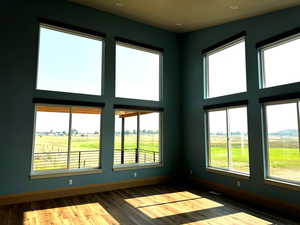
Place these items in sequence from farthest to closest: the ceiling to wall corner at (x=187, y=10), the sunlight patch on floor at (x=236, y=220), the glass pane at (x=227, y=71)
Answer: the glass pane at (x=227, y=71)
the ceiling to wall corner at (x=187, y=10)
the sunlight patch on floor at (x=236, y=220)

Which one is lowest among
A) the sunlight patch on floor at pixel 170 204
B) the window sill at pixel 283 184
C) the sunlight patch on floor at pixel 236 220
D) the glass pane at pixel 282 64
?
the sunlight patch on floor at pixel 236 220

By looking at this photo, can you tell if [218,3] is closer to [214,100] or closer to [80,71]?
[214,100]

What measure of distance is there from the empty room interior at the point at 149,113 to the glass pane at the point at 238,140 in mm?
29

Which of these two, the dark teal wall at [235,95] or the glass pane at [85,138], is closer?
the dark teal wall at [235,95]

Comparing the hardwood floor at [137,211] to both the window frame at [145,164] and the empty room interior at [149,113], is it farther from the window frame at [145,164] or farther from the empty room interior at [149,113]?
the window frame at [145,164]

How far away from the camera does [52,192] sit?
4.89m

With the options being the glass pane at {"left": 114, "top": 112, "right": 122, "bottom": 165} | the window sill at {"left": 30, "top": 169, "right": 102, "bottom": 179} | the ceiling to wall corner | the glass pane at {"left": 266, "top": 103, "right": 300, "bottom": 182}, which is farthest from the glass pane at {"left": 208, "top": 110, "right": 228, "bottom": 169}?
the window sill at {"left": 30, "top": 169, "right": 102, "bottom": 179}

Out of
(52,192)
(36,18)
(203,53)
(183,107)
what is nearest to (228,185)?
(183,107)

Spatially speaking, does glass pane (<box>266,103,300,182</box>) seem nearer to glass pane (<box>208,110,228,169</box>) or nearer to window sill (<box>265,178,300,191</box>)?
window sill (<box>265,178,300,191</box>)

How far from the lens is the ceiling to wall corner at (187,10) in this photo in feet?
14.9

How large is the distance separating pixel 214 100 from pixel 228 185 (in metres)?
2.32

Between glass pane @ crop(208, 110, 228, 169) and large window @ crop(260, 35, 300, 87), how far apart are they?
1462mm

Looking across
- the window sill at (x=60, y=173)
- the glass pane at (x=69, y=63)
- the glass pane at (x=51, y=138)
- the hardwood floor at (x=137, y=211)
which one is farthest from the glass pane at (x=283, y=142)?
the glass pane at (x=51, y=138)

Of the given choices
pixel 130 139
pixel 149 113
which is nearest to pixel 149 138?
pixel 130 139
